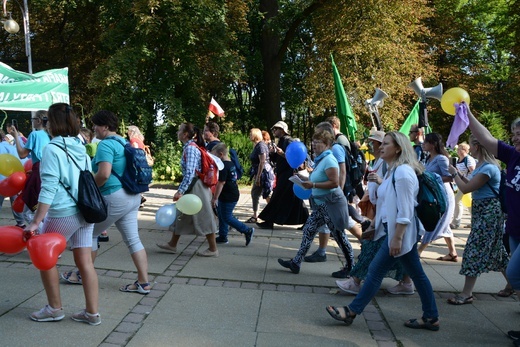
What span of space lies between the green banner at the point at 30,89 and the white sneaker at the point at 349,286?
627cm

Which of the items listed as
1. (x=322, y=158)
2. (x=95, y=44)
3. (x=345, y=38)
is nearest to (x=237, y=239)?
(x=322, y=158)

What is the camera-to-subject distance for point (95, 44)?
81.8 ft

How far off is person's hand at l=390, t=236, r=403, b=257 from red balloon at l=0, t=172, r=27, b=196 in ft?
A: 12.2

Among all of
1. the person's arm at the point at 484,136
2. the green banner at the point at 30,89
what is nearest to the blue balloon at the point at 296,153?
the person's arm at the point at 484,136

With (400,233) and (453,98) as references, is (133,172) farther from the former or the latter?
(453,98)

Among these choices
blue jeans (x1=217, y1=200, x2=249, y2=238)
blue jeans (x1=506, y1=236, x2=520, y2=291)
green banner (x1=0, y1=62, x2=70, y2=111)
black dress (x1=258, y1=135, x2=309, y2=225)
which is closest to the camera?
blue jeans (x1=506, y1=236, x2=520, y2=291)

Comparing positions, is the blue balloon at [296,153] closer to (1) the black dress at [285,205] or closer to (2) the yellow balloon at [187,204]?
(1) the black dress at [285,205]

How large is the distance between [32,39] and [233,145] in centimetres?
1412

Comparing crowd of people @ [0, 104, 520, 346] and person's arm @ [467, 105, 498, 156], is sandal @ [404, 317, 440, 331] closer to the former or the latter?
crowd of people @ [0, 104, 520, 346]

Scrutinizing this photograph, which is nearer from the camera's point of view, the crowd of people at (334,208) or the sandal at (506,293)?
the crowd of people at (334,208)

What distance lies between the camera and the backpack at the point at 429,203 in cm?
420

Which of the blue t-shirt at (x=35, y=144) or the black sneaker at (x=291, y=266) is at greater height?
the blue t-shirt at (x=35, y=144)

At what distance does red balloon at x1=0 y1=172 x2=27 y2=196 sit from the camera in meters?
5.13

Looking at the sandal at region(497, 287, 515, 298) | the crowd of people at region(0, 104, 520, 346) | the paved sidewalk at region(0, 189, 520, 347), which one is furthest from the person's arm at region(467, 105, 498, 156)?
the sandal at region(497, 287, 515, 298)
